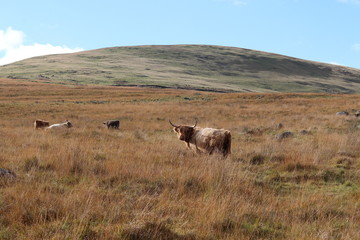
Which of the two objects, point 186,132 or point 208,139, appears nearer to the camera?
point 208,139

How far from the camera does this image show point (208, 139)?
9656 millimetres

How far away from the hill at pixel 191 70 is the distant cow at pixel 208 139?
70.5m

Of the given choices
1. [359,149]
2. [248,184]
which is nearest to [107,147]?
[248,184]

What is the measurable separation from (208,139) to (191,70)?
11322cm

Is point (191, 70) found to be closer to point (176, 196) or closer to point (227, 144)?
point (227, 144)

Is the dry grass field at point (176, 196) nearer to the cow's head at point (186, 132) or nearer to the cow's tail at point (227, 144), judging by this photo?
the cow's tail at point (227, 144)

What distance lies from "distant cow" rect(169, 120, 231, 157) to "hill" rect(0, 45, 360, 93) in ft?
231

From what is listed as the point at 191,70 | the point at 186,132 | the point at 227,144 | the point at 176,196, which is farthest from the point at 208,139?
the point at 191,70

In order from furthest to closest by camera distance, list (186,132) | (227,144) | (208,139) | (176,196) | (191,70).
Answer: (191,70) < (186,132) < (208,139) < (227,144) < (176,196)

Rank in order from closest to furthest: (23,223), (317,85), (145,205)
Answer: (23,223), (145,205), (317,85)

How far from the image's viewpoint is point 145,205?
15.7 feet

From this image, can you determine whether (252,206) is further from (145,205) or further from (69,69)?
→ (69,69)

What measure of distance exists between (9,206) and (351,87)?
5538 inches

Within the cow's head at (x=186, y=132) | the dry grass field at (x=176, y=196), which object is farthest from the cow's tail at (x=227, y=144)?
the cow's head at (x=186, y=132)
